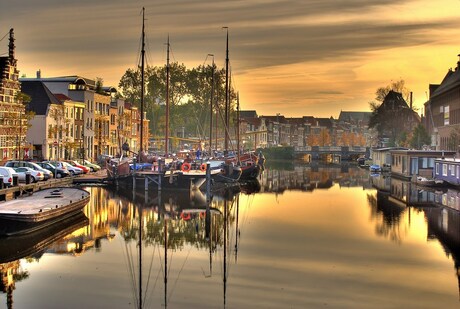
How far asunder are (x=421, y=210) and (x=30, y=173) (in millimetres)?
30057

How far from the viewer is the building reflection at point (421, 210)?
45178 mm

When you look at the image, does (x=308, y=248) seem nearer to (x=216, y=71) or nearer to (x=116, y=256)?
(x=116, y=256)

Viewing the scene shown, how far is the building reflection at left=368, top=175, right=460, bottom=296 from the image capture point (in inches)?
1779

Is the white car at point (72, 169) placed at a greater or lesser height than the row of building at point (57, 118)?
lesser

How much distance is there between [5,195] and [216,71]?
114849mm

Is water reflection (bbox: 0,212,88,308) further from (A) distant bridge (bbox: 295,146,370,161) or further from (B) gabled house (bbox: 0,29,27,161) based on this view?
(A) distant bridge (bbox: 295,146,370,161)

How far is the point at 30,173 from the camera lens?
63688 millimetres

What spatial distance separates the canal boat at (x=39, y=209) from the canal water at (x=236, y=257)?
84 centimetres

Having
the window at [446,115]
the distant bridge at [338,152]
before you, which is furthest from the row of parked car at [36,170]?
the distant bridge at [338,152]

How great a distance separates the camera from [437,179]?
273 ft

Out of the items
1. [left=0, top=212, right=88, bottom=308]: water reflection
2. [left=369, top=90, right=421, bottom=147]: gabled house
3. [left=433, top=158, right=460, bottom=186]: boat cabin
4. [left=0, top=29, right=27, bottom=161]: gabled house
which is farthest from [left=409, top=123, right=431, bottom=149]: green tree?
[left=0, top=212, right=88, bottom=308]: water reflection

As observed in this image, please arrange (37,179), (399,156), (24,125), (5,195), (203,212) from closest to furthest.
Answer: (5,195) → (203,212) → (37,179) → (24,125) → (399,156)

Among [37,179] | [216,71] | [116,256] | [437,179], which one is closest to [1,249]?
[116,256]

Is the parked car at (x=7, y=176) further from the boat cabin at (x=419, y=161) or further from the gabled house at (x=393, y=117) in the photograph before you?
the gabled house at (x=393, y=117)
